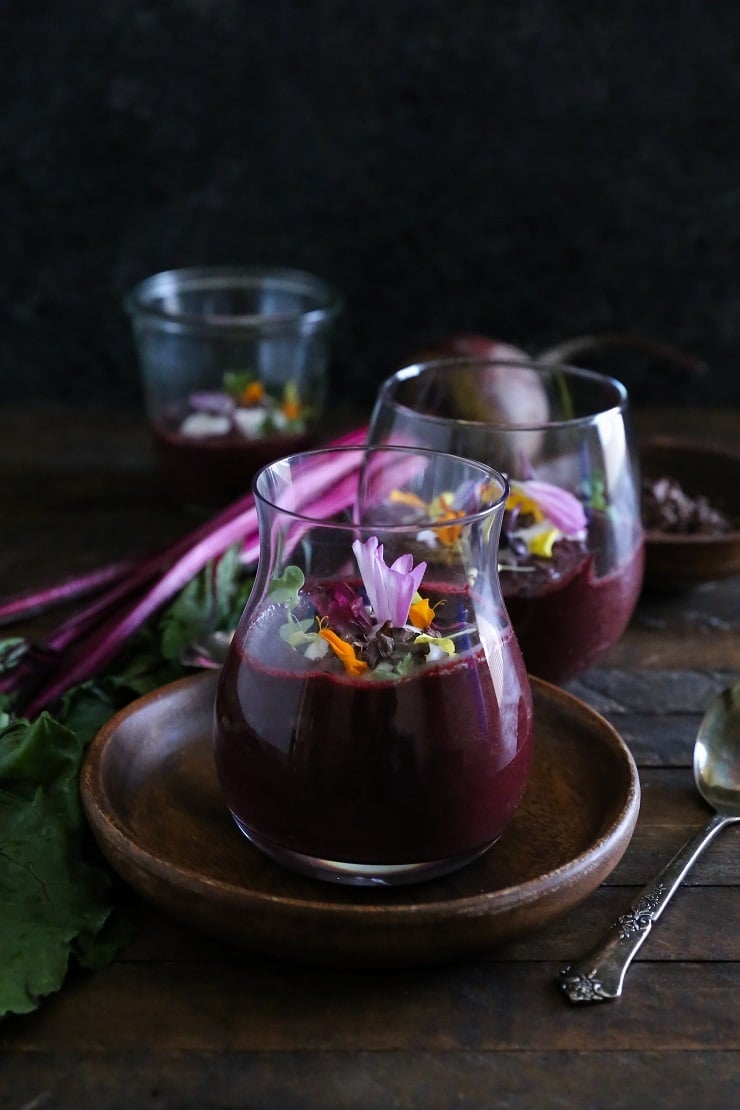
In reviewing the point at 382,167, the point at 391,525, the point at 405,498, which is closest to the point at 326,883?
the point at 391,525

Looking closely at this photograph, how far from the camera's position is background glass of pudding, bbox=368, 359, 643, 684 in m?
1.02

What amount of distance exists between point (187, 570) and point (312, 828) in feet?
1.75

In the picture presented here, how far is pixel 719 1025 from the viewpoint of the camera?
0.71 metres

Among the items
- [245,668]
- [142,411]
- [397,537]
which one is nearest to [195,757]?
[245,668]

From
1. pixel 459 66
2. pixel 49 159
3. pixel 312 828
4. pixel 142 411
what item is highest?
pixel 459 66

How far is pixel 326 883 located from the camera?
2.59 ft

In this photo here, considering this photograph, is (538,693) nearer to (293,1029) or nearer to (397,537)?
(397,537)

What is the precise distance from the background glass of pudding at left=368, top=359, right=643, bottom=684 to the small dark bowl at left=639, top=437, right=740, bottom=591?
0.19m

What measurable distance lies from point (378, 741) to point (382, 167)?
4.92ft

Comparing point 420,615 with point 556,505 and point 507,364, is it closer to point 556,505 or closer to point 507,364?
point 556,505

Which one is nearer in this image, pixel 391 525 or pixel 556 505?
pixel 391 525

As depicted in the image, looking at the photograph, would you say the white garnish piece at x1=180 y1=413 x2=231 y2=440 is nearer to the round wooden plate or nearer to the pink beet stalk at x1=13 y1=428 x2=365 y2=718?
the pink beet stalk at x1=13 y1=428 x2=365 y2=718

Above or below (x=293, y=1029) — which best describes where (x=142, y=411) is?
below

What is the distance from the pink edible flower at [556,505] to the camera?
1.03 metres
